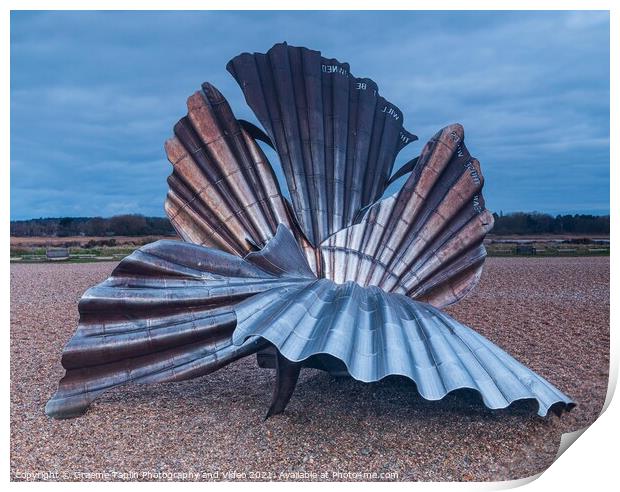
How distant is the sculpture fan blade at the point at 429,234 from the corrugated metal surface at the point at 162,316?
0.95 m

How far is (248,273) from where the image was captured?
5.36m

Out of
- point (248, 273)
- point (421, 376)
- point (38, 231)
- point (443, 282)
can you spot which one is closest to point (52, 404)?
point (248, 273)

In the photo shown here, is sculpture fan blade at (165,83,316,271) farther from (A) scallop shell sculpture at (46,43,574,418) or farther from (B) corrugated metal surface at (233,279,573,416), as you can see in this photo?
(B) corrugated metal surface at (233,279,573,416)

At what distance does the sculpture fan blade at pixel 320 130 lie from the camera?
668cm

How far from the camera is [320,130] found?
6871mm

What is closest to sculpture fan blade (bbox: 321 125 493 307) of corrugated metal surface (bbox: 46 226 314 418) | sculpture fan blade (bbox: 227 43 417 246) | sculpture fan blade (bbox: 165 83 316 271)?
sculpture fan blade (bbox: 227 43 417 246)

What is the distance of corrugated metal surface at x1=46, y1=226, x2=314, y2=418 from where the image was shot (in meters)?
5.34

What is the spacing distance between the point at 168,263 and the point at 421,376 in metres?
2.16

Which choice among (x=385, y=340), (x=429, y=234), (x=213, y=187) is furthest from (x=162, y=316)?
(x=429, y=234)

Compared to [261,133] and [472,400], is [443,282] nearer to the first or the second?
[472,400]

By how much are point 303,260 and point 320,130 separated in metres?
1.80

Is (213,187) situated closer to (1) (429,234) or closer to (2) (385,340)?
(1) (429,234)

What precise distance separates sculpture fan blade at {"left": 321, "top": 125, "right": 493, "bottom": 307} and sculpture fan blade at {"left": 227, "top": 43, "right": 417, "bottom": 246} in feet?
1.37

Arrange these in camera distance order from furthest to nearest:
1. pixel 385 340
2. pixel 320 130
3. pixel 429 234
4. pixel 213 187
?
1. pixel 320 130
2. pixel 213 187
3. pixel 429 234
4. pixel 385 340
